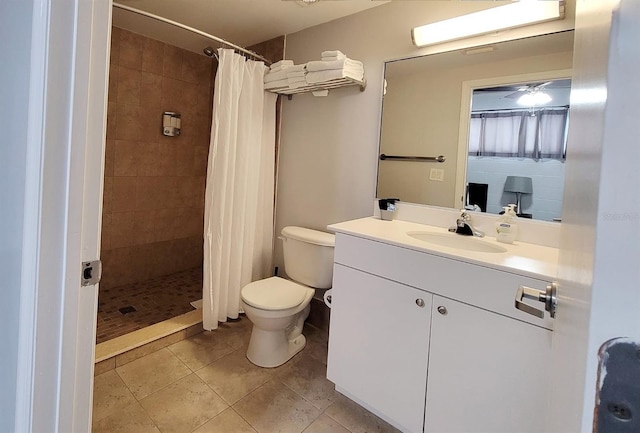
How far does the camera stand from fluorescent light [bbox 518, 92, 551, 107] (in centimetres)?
148

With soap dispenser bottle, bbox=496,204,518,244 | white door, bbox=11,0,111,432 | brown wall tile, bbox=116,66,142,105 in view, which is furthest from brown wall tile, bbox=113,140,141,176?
soap dispenser bottle, bbox=496,204,518,244

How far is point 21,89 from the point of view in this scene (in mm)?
682

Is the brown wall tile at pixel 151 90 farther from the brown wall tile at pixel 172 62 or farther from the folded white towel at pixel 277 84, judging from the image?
the folded white towel at pixel 277 84

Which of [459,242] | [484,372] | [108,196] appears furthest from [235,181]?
[484,372]

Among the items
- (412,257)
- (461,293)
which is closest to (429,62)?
(412,257)

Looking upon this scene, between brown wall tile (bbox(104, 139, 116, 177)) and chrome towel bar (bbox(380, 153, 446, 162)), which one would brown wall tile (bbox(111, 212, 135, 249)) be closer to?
brown wall tile (bbox(104, 139, 116, 177))

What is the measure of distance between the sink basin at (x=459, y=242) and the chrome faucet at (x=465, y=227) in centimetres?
3

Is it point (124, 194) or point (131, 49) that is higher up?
point (131, 49)

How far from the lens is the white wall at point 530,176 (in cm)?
147

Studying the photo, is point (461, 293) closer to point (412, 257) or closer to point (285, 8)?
→ point (412, 257)

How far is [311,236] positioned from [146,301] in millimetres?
1539

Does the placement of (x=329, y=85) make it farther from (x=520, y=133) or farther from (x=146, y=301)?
(x=146, y=301)

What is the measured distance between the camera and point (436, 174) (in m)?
1.85

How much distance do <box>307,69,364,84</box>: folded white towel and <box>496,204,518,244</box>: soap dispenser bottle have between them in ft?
3.67
